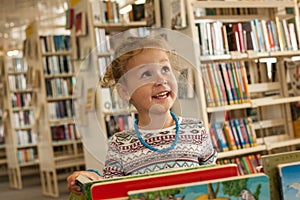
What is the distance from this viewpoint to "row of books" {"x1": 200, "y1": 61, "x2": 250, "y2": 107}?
3.62 metres

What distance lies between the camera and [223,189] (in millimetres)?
810

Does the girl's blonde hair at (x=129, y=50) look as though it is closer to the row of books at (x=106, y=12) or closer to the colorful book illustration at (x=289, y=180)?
the colorful book illustration at (x=289, y=180)

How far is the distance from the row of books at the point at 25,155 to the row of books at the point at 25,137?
5.5 inches

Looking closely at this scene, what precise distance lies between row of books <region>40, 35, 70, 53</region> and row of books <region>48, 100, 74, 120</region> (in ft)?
2.58

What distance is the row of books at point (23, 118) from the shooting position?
27.8 ft

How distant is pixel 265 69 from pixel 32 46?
13.4 feet

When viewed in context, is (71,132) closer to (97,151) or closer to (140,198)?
(97,151)

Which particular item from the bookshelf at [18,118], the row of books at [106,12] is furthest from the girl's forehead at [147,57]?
the bookshelf at [18,118]

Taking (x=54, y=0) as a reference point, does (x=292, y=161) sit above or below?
below

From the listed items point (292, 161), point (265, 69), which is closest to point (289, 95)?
point (265, 69)

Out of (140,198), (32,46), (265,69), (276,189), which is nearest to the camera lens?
(140,198)

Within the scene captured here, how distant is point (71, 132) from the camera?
294 inches

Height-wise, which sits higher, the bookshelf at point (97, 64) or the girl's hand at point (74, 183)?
the bookshelf at point (97, 64)

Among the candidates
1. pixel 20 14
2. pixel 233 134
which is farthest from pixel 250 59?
pixel 20 14
